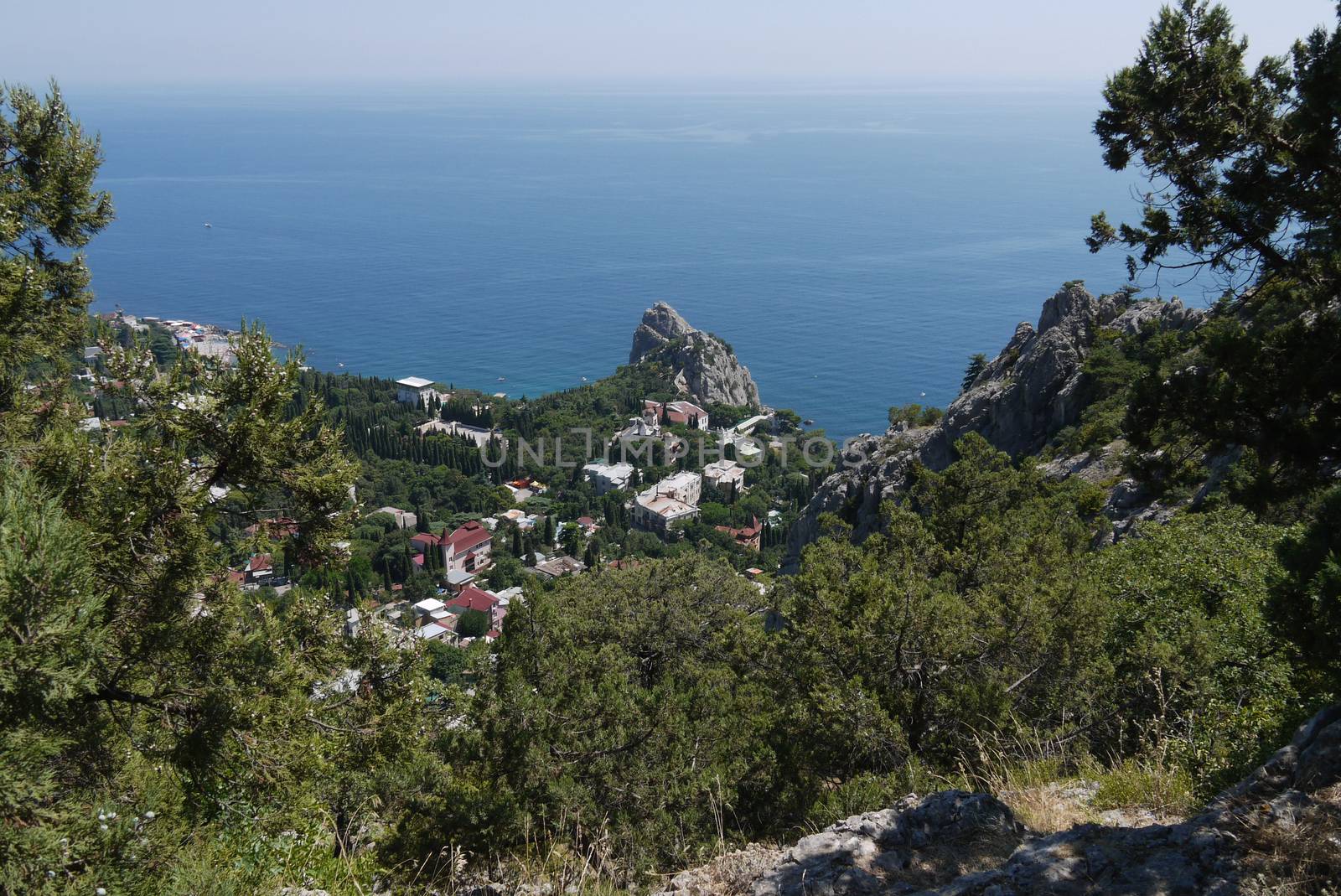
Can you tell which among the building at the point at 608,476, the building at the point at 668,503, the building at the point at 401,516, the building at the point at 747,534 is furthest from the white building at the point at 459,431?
the building at the point at 747,534

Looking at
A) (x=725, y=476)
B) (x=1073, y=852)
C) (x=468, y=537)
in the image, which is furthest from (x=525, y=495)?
(x=1073, y=852)

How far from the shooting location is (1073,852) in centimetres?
358

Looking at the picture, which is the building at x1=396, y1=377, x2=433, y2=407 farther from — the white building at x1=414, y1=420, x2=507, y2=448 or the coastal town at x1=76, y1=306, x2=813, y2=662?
the white building at x1=414, y1=420, x2=507, y2=448

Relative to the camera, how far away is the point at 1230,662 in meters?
6.90

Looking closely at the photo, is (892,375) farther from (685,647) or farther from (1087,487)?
(685,647)

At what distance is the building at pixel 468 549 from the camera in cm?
4572

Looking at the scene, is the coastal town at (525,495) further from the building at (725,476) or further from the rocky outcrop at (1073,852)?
the rocky outcrop at (1073,852)

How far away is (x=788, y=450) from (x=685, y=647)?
5154cm

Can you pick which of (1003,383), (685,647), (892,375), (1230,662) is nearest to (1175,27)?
(1230,662)

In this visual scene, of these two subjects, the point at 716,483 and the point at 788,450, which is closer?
the point at 716,483

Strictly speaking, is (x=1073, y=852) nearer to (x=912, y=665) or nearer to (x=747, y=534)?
(x=912, y=665)

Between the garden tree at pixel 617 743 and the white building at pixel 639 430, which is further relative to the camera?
the white building at pixel 639 430

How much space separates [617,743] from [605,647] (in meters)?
1.76

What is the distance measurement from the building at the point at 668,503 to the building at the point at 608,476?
2.39 meters
